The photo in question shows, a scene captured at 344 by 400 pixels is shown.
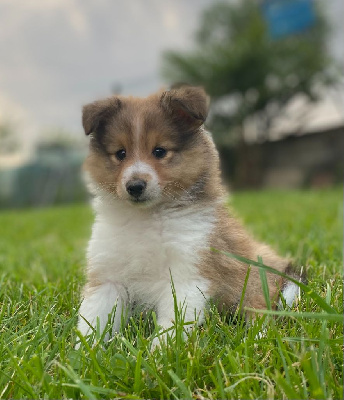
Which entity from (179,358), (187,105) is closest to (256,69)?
(187,105)

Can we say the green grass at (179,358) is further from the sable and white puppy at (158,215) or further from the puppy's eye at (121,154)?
the puppy's eye at (121,154)

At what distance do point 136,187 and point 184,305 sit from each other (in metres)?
0.64

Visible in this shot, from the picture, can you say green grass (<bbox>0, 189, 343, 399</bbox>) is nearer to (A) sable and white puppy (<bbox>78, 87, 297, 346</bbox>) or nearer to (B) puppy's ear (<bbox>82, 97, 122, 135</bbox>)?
(A) sable and white puppy (<bbox>78, 87, 297, 346</bbox>)

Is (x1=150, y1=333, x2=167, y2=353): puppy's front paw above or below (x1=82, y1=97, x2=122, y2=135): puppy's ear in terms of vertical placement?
below

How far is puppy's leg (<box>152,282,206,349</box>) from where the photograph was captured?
223 cm

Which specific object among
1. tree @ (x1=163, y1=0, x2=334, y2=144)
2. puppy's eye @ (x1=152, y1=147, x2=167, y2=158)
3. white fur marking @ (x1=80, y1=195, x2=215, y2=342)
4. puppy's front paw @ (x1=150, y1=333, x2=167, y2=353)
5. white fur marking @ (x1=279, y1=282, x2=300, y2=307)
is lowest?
white fur marking @ (x1=279, y1=282, x2=300, y2=307)

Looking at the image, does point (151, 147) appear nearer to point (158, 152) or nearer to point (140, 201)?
point (158, 152)

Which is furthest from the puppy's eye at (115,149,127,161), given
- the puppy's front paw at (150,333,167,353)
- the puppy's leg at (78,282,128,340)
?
the puppy's front paw at (150,333,167,353)

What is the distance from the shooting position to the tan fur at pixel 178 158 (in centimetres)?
249

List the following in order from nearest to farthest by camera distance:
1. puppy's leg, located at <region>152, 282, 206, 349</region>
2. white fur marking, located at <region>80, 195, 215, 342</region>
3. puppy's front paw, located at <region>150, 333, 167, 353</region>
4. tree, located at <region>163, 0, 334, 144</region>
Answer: puppy's front paw, located at <region>150, 333, 167, 353</region> → puppy's leg, located at <region>152, 282, 206, 349</region> → white fur marking, located at <region>80, 195, 215, 342</region> → tree, located at <region>163, 0, 334, 144</region>

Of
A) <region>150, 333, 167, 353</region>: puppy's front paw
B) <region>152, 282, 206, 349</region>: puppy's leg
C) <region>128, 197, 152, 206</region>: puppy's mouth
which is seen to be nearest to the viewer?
<region>150, 333, 167, 353</region>: puppy's front paw

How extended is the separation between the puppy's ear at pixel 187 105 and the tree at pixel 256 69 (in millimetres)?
19428

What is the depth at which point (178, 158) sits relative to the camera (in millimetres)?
2600

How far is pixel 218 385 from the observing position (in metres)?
1.73
